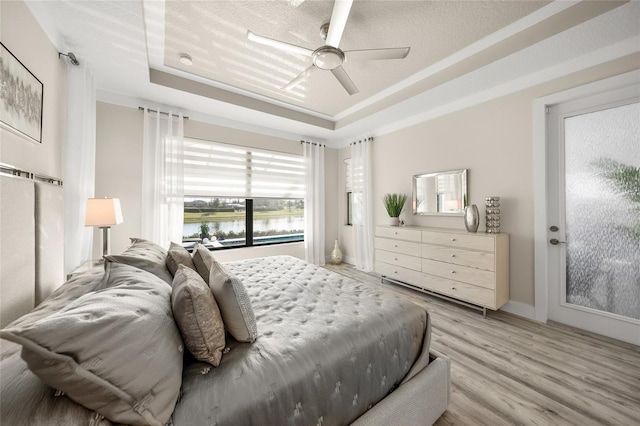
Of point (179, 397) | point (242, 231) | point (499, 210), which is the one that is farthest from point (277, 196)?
point (179, 397)

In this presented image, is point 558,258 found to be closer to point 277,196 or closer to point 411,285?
point 411,285

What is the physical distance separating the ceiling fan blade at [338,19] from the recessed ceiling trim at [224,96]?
193cm

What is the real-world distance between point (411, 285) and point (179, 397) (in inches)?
129

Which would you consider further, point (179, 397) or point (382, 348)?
point (382, 348)

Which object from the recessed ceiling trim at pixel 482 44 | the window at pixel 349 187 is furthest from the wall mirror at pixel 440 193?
the window at pixel 349 187

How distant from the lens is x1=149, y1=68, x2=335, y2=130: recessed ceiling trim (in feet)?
9.41

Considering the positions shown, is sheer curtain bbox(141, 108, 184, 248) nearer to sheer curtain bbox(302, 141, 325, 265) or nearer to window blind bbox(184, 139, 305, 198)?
window blind bbox(184, 139, 305, 198)

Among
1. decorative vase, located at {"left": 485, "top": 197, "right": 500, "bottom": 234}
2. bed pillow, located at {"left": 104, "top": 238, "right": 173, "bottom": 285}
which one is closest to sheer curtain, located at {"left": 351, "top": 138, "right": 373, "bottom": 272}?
decorative vase, located at {"left": 485, "top": 197, "right": 500, "bottom": 234}

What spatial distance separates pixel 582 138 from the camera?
2393 millimetres

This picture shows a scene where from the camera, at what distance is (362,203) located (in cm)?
463

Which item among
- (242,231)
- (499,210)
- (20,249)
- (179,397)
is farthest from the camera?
(242,231)

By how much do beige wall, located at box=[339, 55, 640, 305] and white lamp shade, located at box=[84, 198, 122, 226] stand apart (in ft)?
12.4

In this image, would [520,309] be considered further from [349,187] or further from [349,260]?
[349,187]

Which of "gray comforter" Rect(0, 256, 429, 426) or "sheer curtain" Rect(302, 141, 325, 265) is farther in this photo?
"sheer curtain" Rect(302, 141, 325, 265)
